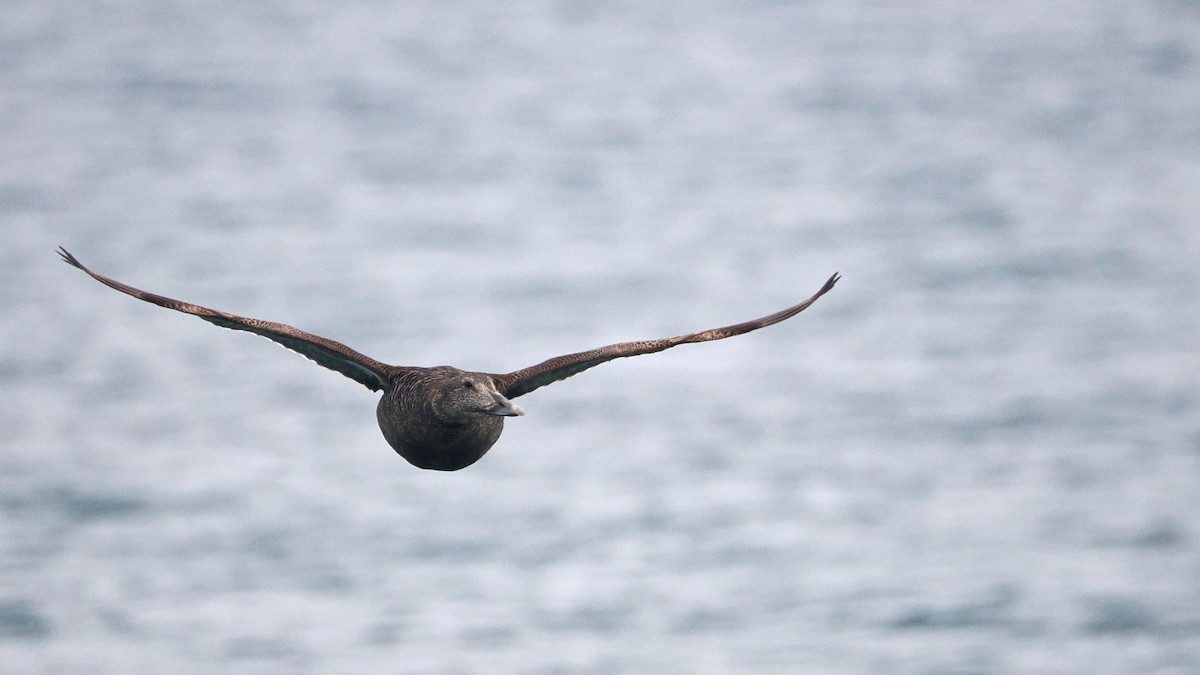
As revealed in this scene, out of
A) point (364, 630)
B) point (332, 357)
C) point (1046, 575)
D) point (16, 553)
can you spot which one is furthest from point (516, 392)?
point (16, 553)

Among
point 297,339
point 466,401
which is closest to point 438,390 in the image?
point 466,401

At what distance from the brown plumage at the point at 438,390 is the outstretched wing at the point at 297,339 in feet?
0.06

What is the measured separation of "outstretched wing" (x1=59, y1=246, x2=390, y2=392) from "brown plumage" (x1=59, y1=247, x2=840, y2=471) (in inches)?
0.7

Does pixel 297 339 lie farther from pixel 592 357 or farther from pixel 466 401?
pixel 592 357

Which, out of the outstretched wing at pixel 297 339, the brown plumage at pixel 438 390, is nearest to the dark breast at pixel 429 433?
the brown plumage at pixel 438 390

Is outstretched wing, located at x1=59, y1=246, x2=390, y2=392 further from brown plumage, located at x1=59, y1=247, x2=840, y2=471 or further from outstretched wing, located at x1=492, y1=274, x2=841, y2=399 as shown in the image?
outstretched wing, located at x1=492, y1=274, x2=841, y2=399

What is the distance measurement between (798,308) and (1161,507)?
8875 cm

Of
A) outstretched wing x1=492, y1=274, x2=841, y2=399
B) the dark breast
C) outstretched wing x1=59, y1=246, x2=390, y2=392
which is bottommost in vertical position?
the dark breast

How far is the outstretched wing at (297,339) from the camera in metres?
27.9

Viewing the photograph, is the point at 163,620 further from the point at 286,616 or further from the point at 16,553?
the point at 16,553

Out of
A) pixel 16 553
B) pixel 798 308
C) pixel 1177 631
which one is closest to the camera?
pixel 798 308

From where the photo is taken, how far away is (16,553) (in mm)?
117438

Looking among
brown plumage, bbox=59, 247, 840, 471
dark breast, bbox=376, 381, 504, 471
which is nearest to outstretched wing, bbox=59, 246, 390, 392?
brown plumage, bbox=59, 247, 840, 471

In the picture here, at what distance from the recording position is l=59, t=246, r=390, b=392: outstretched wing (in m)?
27.9
